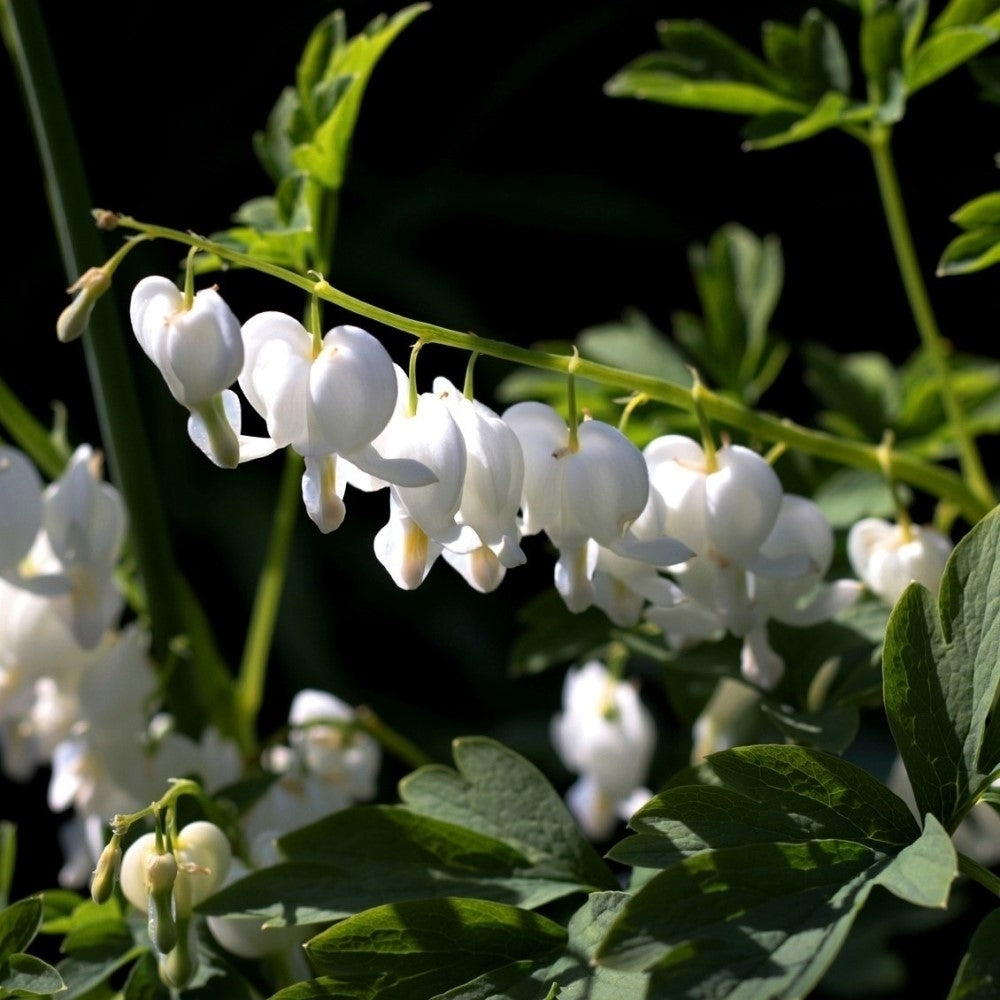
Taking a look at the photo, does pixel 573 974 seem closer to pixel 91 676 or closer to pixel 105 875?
pixel 105 875

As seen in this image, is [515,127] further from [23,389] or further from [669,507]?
[669,507]

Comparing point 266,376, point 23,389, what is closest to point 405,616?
point 23,389

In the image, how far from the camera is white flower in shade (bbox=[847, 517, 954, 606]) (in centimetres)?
103

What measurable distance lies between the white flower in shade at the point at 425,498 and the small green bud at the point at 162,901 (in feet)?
0.74

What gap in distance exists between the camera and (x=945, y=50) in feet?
3.57

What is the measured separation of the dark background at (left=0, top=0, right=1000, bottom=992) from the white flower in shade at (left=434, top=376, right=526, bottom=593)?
1.70 meters

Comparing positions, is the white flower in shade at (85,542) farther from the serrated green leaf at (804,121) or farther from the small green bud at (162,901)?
the serrated green leaf at (804,121)

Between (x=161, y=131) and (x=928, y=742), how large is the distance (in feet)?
8.29

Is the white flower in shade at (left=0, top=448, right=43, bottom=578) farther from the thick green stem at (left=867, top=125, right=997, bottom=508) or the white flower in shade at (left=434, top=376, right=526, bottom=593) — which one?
the thick green stem at (left=867, top=125, right=997, bottom=508)

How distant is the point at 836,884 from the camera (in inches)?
27.6

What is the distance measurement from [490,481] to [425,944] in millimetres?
278

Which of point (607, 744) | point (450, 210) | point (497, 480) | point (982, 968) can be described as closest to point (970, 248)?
point (497, 480)

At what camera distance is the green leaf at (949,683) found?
76 cm

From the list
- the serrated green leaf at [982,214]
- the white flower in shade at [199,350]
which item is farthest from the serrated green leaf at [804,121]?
the white flower in shade at [199,350]
